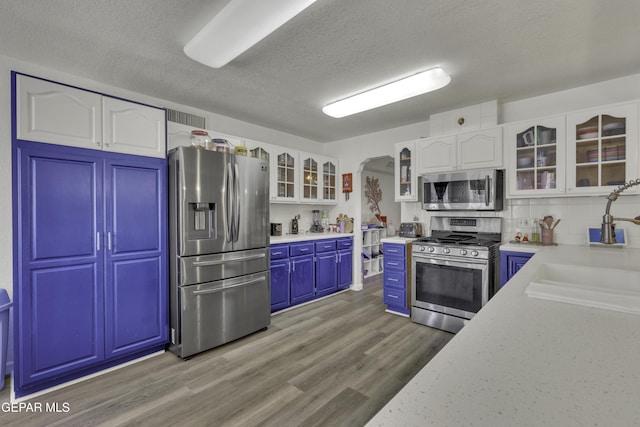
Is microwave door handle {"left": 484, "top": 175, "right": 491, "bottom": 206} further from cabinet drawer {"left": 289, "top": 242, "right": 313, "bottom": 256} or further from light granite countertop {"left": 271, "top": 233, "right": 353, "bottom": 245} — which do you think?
cabinet drawer {"left": 289, "top": 242, "right": 313, "bottom": 256}

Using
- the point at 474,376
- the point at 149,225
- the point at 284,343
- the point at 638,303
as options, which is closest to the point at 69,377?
the point at 149,225

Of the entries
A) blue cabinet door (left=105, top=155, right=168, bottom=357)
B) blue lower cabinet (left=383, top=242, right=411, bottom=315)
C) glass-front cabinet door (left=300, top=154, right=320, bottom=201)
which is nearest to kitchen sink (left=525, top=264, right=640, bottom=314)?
blue lower cabinet (left=383, top=242, right=411, bottom=315)

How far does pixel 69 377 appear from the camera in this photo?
2197 millimetres

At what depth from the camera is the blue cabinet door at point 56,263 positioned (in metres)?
1.98

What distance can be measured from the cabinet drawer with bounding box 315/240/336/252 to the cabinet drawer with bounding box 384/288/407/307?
103 cm

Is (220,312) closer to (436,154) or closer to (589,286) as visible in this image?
(589,286)

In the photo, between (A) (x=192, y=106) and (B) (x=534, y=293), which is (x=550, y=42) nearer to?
(B) (x=534, y=293)

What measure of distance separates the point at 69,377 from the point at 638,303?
Result: 3.38 metres

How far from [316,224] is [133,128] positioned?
2.97 metres

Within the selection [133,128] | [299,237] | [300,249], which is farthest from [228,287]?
[133,128]

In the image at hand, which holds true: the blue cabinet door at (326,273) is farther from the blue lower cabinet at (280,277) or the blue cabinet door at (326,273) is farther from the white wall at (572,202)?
the white wall at (572,202)

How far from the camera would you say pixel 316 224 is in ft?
15.8

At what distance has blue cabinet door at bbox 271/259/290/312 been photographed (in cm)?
349

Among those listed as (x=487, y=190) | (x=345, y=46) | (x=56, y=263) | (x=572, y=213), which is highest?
(x=345, y=46)
